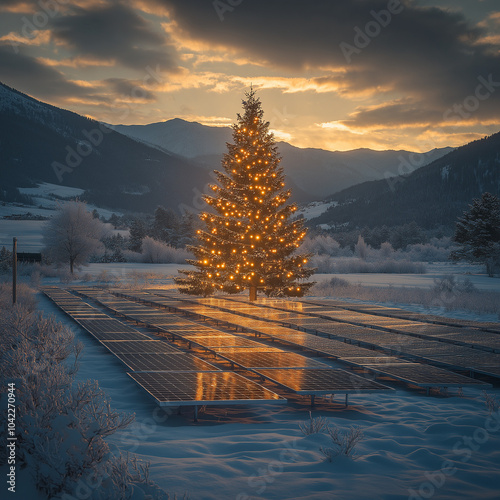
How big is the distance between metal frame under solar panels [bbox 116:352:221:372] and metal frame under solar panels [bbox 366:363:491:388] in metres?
2.72

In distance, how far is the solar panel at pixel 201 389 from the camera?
6.36m

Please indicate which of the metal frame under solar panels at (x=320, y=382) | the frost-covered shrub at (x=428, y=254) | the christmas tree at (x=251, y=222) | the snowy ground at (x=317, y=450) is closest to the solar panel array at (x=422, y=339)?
the snowy ground at (x=317, y=450)

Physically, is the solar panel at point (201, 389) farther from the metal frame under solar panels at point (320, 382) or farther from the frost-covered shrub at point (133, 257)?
the frost-covered shrub at point (133, 257)

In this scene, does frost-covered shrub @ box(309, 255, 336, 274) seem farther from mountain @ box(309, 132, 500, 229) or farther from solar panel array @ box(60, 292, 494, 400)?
mountain @ box(309, 132, 500, 229)

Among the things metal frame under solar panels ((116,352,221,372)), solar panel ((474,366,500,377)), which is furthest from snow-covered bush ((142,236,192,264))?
solar panel ((474,366,500,377))

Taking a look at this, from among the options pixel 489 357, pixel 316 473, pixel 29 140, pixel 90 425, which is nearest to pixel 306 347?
pixel 489 357

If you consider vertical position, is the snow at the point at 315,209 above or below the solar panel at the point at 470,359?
above

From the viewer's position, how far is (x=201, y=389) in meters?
6.88

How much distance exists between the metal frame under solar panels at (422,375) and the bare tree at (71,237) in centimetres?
3237

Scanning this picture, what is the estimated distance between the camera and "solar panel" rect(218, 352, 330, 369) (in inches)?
339

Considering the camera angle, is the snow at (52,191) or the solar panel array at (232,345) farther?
the snow at (52,191)

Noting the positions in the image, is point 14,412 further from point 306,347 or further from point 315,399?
point 306,347

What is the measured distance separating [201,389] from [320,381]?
178cm

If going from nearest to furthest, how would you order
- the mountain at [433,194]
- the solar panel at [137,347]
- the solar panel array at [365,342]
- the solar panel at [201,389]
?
the solar panel at [201,389], the solar panel array at [365,342], the solar panel at [137,347], the mountain at [433,194]
